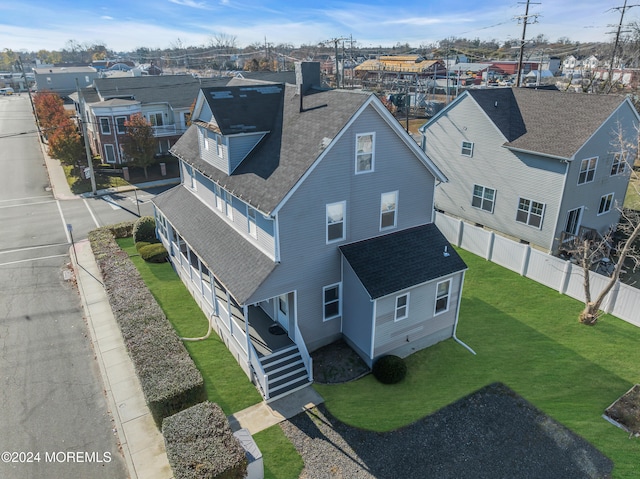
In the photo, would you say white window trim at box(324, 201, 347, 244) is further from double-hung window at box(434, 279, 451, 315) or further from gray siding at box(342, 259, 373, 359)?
double-hung window at box(434, 279, 451, 315)

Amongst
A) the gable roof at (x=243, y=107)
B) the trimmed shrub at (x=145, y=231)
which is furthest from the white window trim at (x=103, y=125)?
the gable roof at (x=243, y=107)

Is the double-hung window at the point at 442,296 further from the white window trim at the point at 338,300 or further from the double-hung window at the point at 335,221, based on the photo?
the double-hung window at the point at 335,221

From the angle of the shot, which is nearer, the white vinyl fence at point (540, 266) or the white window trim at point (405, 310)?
the white window trim at point (405, 310)

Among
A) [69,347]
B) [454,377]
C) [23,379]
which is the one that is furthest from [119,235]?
[454,377]

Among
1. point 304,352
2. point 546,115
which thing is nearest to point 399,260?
point 304,352

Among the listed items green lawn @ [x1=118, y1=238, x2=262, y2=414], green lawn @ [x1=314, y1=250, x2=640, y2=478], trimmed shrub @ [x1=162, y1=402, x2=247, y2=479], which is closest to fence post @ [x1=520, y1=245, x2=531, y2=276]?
green lawn @ [x1=314, y1=250, x2=640, y2=478]
